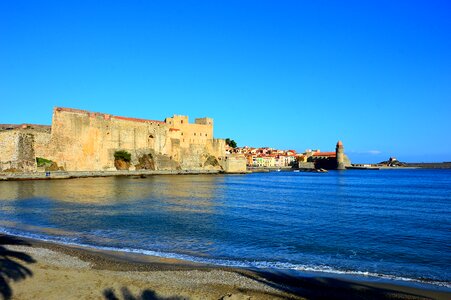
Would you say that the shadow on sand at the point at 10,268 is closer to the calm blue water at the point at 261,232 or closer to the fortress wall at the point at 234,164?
the calm blue water at the point at 261,232

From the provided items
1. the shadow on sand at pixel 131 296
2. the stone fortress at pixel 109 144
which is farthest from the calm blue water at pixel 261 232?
the stone fortress at pixel 109 144

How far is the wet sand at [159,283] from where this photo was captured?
5.46 metres

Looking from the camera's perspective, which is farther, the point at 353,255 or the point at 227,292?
the point at 353,255

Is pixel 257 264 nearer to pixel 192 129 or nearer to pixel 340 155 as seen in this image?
pixel 192 129

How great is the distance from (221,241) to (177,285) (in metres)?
3.85

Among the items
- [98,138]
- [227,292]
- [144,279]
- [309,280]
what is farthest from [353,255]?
[98,138]

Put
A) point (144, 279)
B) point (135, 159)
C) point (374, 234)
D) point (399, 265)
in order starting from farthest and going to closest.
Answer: point (135, 159) < point (374, 234) < point (399, 265) < point (144, 279)

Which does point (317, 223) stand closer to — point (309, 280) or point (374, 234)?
point (374, 234)

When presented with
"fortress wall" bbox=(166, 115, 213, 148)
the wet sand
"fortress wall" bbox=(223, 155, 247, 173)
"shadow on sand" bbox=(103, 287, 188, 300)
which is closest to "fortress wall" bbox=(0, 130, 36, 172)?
"fortress wall" bbox=(166, 115, 213, 148)

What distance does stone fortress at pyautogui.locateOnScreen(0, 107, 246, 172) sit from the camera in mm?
32084

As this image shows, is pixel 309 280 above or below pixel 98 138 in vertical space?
below

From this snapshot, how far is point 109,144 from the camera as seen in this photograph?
41.2 meters

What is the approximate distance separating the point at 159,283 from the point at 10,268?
97.8 inches

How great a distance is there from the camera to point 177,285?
589cm
